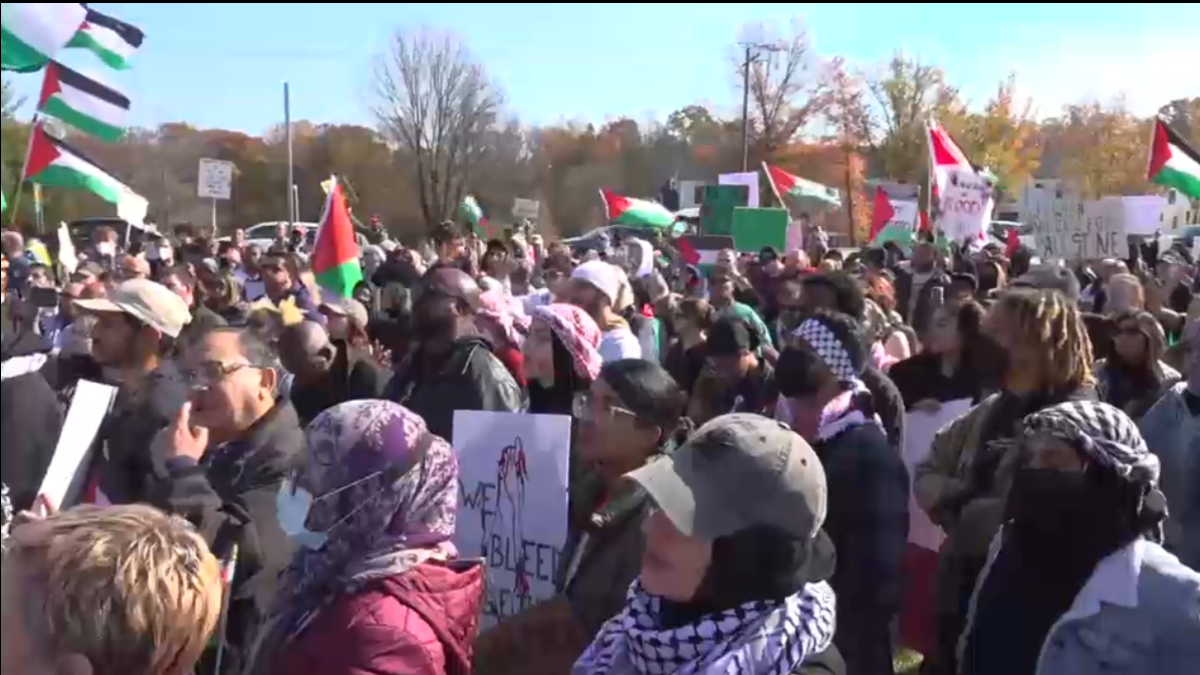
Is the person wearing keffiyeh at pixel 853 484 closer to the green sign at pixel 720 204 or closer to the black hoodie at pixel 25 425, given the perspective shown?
the black hoodie at pixel 25 425

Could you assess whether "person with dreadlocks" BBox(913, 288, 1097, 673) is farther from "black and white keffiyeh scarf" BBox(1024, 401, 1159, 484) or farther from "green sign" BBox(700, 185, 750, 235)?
"green sign" BBox(700, 185, 750, 235)

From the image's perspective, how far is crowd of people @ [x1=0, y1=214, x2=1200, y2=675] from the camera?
2.41 meters

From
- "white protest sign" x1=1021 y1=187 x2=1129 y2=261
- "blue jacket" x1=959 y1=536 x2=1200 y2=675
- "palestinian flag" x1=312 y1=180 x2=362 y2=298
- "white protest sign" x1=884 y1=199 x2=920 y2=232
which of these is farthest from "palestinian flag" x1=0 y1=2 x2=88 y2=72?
"white protest sign" x1=884 y1=199 x2=920 y2=232

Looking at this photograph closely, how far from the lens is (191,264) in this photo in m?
13.8

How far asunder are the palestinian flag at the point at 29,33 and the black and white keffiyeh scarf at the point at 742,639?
165 cm

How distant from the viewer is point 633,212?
62.9 feet

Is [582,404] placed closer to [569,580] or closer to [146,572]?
[569,580]

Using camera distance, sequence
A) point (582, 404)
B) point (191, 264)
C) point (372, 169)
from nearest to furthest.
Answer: point (582, 404), point (191, 264), point (372, 169)

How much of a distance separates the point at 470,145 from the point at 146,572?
23.7 meters

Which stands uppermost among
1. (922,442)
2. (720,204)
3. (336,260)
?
(720,204)

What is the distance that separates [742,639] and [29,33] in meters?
1.85

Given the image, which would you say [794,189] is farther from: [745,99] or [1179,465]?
[1179,465]

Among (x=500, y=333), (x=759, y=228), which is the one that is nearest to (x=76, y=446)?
(x=500, y=333)

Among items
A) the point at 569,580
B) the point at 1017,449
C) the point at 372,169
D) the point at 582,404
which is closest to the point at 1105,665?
the point at 1017,449
